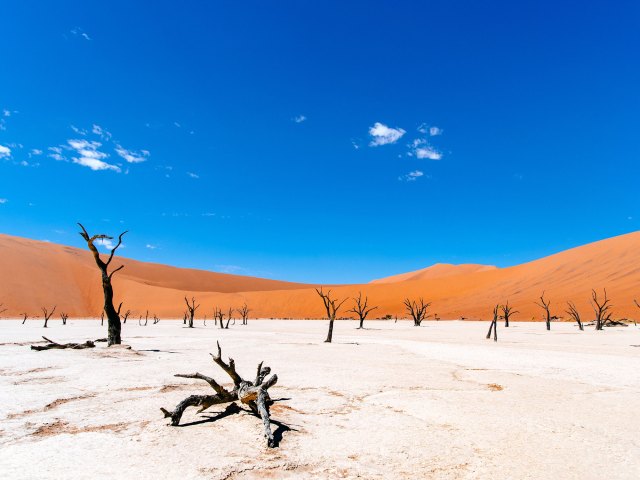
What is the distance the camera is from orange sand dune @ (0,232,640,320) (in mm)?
48250

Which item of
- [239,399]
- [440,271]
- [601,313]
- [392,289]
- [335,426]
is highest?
[440,271]

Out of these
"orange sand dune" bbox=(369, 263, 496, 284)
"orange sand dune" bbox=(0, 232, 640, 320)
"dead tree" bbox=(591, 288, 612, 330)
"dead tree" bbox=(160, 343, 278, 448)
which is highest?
"orange sand dune" bbox=(369, 263, 496, 284)

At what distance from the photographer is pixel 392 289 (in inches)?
2980

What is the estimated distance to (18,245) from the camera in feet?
263

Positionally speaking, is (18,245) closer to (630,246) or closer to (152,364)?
(152,364)

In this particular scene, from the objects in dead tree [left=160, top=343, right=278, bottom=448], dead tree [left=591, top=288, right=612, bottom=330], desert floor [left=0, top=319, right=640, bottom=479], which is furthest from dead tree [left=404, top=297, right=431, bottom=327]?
dead tree [left=160, top=343, right=278, bottom=448]

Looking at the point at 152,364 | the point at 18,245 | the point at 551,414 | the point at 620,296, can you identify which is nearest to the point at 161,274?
the point at 18,245

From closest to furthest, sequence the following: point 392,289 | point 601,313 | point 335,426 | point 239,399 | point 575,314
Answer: point 335,426
point 239,399
point 601,313
point 575,314
point 392,289

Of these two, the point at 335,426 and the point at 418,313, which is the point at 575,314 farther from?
the point at 335,426

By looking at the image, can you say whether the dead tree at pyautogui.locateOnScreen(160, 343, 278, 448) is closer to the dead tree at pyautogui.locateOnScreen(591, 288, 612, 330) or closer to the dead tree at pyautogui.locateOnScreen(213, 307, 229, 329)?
the dead tree at pyautogui.locateOnScreen(213, 307, 229, 329)

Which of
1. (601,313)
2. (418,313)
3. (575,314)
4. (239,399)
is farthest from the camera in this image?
(418,313)

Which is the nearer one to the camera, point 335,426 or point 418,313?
point 335,426

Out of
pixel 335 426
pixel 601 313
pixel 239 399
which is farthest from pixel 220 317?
pixel 335 426

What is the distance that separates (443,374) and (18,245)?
91.8 m
